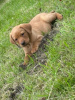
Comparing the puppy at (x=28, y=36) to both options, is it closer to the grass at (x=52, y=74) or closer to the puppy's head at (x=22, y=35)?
the puppy's head at (x=22, y=35)

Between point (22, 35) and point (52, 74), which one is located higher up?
point (22, 35)

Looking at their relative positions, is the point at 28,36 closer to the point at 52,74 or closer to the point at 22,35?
the point at 22,35

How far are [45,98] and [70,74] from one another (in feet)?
1.53

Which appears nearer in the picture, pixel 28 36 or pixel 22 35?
pixel 22 35

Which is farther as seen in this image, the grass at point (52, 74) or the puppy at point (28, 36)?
the puppy at point (28, 36)

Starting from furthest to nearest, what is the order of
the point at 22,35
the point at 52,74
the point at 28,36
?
the point at 28,36, the point at 22,35, the point at 52,74

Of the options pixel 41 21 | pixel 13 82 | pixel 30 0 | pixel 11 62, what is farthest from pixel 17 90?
pixel 30 0

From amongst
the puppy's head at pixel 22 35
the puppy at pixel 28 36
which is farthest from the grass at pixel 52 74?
the puppy's head at pixel 22 35

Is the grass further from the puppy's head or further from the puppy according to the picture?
the puppy's head

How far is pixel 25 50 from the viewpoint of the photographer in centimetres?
397

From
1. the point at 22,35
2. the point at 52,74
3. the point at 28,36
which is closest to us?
the point at 52,74

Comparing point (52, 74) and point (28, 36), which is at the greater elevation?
point (28, 36)

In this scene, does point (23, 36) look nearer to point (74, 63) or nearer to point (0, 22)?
point (74, 63)

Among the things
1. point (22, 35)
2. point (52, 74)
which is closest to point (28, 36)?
point (22, 35)
